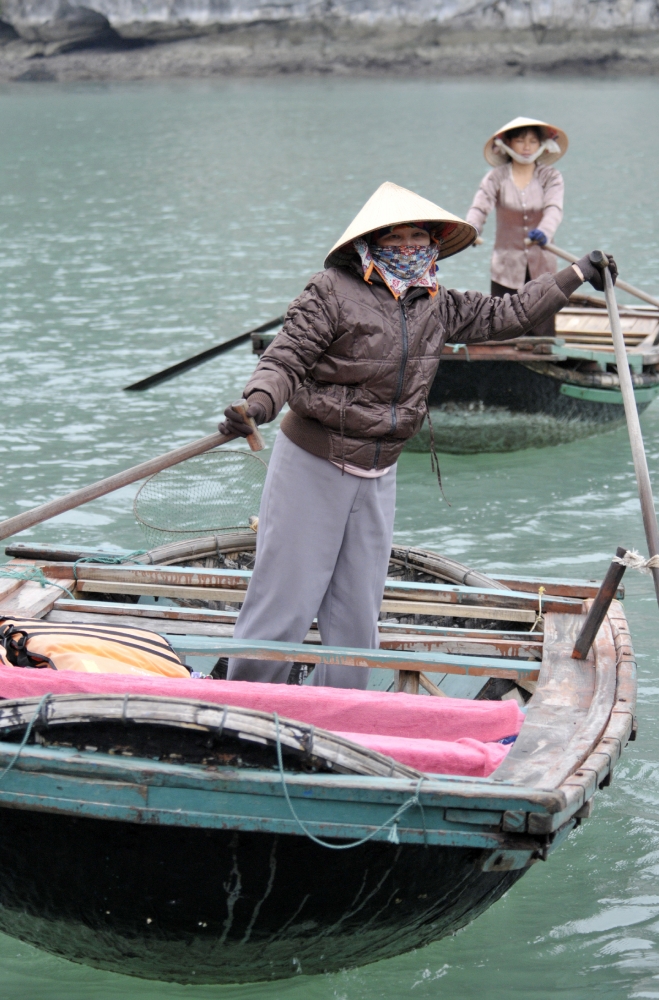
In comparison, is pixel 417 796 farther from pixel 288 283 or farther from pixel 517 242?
pixel 288 283

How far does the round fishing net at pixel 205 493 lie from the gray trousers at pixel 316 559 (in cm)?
219

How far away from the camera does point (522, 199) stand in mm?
6754

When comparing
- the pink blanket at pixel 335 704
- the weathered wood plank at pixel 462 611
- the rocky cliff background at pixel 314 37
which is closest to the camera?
the pink blanket at pixel 335 704

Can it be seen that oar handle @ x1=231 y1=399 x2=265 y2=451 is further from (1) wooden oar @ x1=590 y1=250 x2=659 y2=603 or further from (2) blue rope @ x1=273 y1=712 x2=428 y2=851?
(1) wooden oar @ x1=590 y1=250 x2=659 y2=603

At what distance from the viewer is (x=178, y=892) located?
8.45ft

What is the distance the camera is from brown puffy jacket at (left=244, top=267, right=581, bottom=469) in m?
3.07

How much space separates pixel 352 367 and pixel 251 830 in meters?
1.26

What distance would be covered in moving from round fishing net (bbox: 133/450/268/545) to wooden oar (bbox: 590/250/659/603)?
230cm

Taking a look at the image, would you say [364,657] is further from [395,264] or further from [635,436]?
[395,264]

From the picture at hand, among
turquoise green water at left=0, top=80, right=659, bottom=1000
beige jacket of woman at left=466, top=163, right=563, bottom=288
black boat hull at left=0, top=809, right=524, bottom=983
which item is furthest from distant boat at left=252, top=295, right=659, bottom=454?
black boat hull at left=0, top=809, right=524, bottom=983

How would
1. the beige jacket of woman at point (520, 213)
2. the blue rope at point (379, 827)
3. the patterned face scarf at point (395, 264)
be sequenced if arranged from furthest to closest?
the beige jacket of woman at point (520, 213) < the patterned face scarf at point (395, 264) < the blue rope at point (379, 827)

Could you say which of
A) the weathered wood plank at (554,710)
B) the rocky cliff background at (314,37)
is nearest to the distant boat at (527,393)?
the weathered wood plank at (554,710)

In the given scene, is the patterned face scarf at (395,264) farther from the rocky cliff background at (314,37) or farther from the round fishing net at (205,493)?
the rocky cliff background at (314,37)

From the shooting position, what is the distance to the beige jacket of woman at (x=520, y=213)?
6750 millimetres
